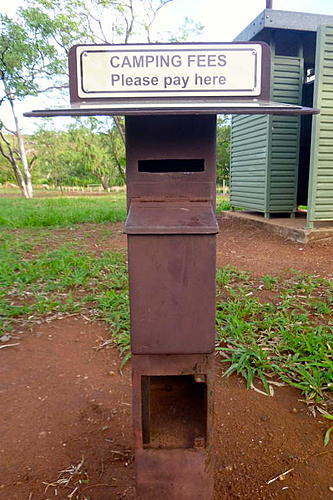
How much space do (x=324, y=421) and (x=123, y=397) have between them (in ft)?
3.89

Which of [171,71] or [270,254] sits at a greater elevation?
[171,71]

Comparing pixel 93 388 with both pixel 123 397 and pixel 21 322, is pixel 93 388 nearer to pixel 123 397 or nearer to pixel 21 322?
pixel 123 397

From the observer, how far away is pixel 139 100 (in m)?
1.17

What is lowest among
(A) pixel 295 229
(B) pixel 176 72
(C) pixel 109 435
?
(C) pixel 109 435

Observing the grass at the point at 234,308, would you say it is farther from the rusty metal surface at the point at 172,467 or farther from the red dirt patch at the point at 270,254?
the rusty metal surface at the point at 172,467

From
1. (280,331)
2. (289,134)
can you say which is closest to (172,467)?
(280,331)

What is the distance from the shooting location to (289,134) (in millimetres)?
7422

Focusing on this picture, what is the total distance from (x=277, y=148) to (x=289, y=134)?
A: 0.36 meters

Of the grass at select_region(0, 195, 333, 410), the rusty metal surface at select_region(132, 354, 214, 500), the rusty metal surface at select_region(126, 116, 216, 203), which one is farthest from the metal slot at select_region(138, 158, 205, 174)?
the grass at select_region(0, 195, 333, 410)

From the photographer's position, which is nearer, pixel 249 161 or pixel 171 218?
pixel 171 218

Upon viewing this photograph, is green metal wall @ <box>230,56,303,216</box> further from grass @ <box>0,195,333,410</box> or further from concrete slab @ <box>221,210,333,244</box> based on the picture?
grass @ <box>0,195,333,410</box>

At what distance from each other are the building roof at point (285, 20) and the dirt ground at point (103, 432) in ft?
20.1

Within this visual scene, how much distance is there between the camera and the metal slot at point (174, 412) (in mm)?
1399

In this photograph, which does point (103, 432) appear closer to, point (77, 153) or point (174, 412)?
point (174, 412)
